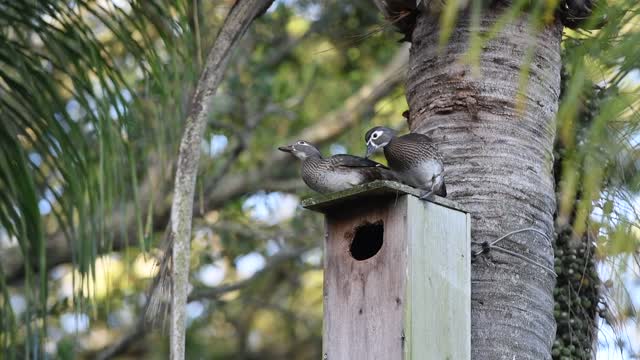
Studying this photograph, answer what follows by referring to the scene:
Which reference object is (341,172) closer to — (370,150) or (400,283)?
(370,150)

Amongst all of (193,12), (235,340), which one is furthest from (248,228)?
(193,12)

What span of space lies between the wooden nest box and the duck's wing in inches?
4.6

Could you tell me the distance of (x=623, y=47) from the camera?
2.36m

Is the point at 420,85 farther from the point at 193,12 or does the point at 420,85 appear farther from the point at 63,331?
the point at 63,331

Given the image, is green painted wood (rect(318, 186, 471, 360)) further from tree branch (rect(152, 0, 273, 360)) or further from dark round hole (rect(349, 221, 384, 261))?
tree branch (rect(152, 0, 273, 360))

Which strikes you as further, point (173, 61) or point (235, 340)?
point (235, 340)

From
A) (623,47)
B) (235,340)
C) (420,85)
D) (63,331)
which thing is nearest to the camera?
(623,47)

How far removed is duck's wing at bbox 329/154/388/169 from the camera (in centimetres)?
381

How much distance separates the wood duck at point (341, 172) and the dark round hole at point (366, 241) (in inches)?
6.2

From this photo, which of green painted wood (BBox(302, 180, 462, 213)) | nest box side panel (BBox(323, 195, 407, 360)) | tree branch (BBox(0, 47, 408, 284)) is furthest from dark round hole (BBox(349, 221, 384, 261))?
tree branch (BBox(0, 47, 408, 284))

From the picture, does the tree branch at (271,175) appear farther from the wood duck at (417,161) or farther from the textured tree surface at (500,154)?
the wood duck at (417,161)

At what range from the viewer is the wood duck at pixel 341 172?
12.5 feet

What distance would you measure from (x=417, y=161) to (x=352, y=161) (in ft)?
0.78

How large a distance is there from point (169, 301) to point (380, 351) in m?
0.81
